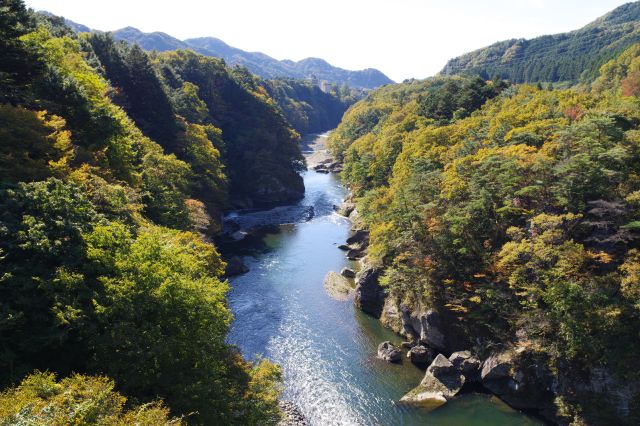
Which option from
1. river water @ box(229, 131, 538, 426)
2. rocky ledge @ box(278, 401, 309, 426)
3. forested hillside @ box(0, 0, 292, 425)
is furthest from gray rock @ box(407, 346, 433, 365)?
forested hillside @ box(0, 0, 292, 425)

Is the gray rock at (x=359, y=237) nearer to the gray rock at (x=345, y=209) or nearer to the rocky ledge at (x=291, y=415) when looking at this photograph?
the gray rock at (x=345, y=209)

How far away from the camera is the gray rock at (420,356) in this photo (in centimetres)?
3644

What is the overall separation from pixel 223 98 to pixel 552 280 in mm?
99974

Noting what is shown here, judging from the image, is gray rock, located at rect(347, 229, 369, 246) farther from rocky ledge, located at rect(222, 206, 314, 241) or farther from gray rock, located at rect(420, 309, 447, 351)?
gray rock, located at rect(420, 309, 447, 351)

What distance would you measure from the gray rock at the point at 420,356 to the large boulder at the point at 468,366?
2.59 m

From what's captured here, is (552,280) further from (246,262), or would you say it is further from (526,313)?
(246,262)

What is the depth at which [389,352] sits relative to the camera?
121 feet

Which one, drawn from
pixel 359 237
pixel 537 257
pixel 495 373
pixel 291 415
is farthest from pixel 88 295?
pixel 359 237

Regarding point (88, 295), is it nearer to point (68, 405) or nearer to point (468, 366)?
point (68, 405)

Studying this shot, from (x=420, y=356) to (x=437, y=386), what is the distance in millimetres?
4240

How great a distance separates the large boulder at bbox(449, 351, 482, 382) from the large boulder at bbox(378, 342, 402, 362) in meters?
4.81

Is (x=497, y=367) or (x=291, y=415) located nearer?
(x=291, y=415)

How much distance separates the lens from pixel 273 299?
1881 inches

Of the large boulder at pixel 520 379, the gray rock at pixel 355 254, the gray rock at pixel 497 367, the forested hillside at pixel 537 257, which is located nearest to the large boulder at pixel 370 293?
the forested hillside at pixel 537 257
